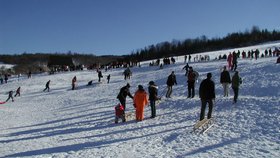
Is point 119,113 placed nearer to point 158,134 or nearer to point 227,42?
point 158,134

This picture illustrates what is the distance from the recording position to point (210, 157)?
11094 mm

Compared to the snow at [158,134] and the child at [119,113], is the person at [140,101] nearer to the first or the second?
the snow at [158,134]

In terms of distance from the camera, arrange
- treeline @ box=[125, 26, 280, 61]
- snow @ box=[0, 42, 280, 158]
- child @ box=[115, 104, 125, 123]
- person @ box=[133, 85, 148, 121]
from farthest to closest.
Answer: treeline @ box=[125, 26, 280, 61]
child @ box=[115, 104, 125, 123]
person @ box=[133, 85, 148, 121]
snow @ box=[0, 42, 280, 158]

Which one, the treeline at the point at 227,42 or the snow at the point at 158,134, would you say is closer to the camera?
the snow at the point at 158,134

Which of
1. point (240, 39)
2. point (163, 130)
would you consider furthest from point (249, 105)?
point (240, 39)

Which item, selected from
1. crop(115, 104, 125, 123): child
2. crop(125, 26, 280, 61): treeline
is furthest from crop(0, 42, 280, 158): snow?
crop(125, 26, 280, 61): treeline

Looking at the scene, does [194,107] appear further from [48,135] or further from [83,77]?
[83,77]

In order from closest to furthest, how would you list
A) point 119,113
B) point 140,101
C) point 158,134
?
point 158,134 < point 140,101 < point 119,113

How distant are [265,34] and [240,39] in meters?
11.4

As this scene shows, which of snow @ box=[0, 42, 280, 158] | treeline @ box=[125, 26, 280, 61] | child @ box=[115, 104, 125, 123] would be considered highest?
treeline @ box=[125, 26, 280, 61]

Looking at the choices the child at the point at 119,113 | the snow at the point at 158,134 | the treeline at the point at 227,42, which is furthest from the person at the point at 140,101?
the treeline at the point at 227,42

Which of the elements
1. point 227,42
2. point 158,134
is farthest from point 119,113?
point 227,42

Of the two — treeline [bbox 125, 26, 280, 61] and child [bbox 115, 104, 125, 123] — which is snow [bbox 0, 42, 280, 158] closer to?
child [bbox 115, 104, 125, 123]

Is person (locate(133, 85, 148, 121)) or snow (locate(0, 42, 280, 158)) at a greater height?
person (locate(133, 85, 148, 121))
